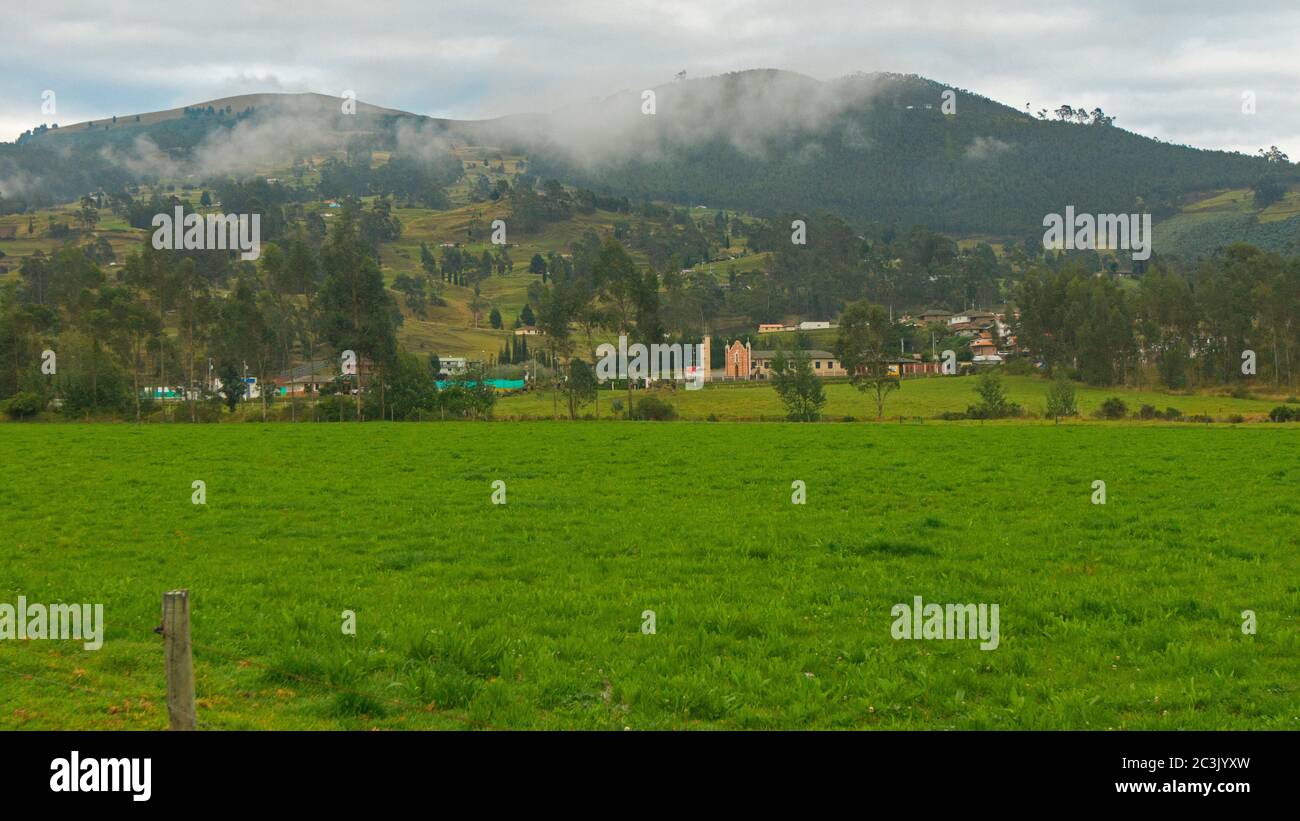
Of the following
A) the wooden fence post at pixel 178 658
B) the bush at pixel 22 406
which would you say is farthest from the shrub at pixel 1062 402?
the bush at pixel 22 406

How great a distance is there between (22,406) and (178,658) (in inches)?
3320

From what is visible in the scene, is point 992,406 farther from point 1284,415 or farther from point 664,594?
point 664,594

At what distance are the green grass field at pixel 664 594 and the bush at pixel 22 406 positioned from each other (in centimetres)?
5416

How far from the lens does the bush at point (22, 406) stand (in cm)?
7631

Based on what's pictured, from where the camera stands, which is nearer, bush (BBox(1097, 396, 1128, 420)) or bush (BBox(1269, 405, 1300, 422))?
bush (BBox(1269, 405, 1300, 422))

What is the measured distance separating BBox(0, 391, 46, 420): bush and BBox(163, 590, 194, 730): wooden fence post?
8413cm

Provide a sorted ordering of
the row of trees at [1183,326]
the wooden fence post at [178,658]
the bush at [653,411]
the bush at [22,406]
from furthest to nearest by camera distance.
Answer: the row of trees at [1183,326] → the bush at [653,411] → the bush at [22,406] → the wooden fence post at [178,658]

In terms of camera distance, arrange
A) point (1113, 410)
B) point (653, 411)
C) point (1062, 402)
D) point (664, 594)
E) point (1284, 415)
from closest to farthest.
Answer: point (664, 594), point (1284, 415), point (1062, 402), point (1113, 410), point (653, 411)

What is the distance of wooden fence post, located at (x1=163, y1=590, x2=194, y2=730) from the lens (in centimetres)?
666

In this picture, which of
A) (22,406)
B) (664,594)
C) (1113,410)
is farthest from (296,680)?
(1113,410)

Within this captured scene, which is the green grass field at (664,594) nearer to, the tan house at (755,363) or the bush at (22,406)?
the bush at (22,406)

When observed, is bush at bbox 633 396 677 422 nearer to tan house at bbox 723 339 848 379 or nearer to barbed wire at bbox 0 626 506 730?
tan house at bbox 723 339 848 379

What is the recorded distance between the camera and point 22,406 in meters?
76.4

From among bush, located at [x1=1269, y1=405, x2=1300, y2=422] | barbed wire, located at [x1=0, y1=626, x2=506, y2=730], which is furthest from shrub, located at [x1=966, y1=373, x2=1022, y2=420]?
barbed wire, located at [x1=0, y1=626, x2=506, y2=730]
